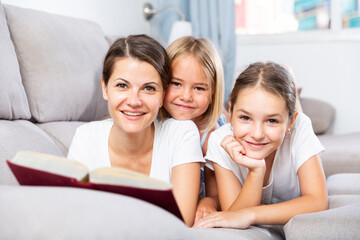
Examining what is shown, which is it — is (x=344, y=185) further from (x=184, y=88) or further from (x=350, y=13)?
(x=350, y=13)

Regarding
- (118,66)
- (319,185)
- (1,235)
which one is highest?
(118,66)

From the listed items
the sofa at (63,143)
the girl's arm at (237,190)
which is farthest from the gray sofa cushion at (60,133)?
the girl's arm at (237,190)

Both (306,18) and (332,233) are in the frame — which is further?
(306,18)

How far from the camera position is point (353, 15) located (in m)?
3.60

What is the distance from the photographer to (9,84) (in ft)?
4.75

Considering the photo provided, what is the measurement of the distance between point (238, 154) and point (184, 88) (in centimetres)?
40

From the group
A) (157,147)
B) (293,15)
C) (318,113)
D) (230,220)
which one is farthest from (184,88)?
(293,15)

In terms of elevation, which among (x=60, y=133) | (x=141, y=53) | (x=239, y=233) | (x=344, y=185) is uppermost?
(x=141, y=53)

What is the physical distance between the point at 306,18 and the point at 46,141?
9.63 ft

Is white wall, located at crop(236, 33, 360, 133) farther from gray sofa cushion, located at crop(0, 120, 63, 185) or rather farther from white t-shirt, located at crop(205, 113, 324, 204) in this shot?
gray sofa cushion, located at crop(0, 120, 63, 185)

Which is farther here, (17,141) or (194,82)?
(194,82)

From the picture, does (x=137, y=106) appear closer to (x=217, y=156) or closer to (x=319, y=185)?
(x=217, y=156)

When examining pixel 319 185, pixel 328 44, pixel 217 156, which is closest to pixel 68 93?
pixel 217 156

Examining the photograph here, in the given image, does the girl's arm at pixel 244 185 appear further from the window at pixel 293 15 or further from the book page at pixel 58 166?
the window at pixel 293 15
